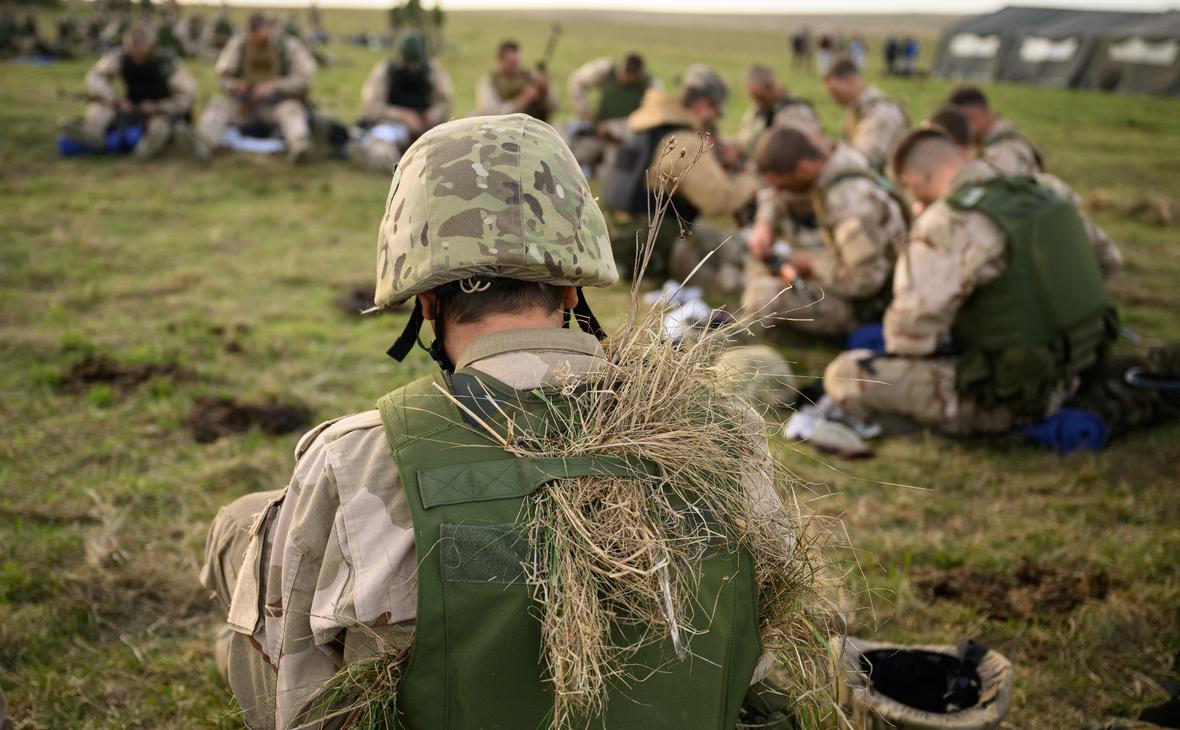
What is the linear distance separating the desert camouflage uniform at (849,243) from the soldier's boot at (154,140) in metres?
8.59

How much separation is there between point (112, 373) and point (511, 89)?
8.70 m

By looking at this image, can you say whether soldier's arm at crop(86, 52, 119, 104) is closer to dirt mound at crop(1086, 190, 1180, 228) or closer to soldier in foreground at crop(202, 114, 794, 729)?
soldier in foreground at crop(202, 114, 794, 729)

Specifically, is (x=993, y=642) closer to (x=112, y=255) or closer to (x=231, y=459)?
(x=231, y=459)

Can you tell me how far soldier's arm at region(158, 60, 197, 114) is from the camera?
11.7 m

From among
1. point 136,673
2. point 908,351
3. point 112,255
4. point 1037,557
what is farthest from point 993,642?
point 112,255

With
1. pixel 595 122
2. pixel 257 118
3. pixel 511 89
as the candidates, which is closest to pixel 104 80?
pixel 257 118

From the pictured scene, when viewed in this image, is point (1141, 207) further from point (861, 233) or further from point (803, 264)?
point (861, 233)

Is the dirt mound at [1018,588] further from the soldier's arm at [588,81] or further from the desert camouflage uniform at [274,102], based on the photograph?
the desert camouflage uniform at [274,102]

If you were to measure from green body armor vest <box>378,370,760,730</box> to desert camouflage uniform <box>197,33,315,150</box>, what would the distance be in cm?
1095

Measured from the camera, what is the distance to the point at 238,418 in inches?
194

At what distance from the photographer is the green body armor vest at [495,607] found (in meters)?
1.56

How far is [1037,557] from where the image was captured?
12.9 feet

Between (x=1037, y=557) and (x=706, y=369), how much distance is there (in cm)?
268

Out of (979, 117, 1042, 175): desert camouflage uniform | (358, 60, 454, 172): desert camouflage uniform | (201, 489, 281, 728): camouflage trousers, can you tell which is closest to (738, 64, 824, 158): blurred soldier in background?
(979, 117, 1042, 175): desert camouflage uniform
